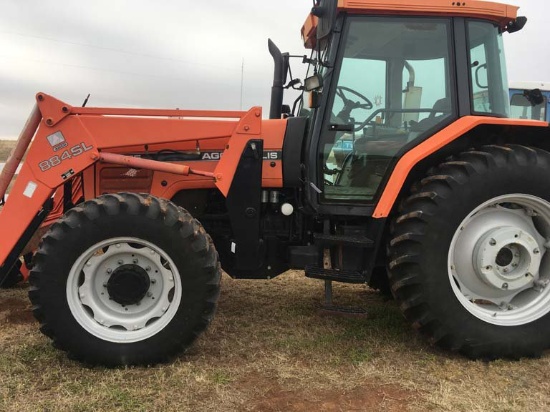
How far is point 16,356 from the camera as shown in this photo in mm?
3049

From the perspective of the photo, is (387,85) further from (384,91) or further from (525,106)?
(525,106)

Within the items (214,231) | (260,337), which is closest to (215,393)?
(260,337)

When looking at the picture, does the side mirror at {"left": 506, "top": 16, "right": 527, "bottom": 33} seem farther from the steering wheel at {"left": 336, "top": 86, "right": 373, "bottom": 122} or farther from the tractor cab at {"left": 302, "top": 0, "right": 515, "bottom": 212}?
the steering wheel at {"left": 336, "top": 86, "right": 373, "bottom": 122}

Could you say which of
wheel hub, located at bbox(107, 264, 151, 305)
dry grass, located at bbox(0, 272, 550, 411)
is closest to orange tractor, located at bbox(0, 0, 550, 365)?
wheel hub, located at bbox(107, 264, 151, 305)

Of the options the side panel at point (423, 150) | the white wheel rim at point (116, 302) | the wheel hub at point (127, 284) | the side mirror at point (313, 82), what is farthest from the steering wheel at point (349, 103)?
the wheel hub at point (127, 284)

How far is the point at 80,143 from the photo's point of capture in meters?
3.30

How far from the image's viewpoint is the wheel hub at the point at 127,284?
3.05 m

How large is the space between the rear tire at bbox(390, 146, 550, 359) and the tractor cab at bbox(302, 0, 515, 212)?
353 millimetres

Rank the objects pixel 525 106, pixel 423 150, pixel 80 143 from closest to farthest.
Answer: pixel 423 150 < pixel 80 143 < pixel 525 106

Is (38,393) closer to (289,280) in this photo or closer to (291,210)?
(291,210)

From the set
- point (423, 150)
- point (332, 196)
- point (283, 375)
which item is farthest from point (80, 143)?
point (423, 150)

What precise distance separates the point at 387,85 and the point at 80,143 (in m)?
2.18

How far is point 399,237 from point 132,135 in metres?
1.98

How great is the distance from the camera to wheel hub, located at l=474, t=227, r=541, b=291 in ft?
10.6
